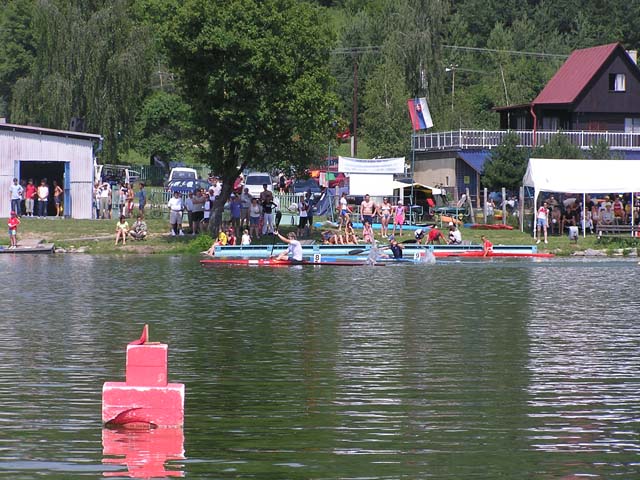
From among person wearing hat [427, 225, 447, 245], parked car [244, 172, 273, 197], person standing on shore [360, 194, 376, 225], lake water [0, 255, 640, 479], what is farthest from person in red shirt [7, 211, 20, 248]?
parked car [244, 172, 273, 197]

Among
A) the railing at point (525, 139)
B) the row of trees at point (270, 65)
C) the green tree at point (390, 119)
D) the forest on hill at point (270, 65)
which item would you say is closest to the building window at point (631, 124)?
the railing at point (525, 139)

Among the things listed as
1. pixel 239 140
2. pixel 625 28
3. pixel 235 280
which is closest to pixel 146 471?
pixel 235 280

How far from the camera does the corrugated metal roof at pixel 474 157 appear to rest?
71.9 m

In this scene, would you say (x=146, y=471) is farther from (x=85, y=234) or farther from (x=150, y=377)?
(x=85, y=234)

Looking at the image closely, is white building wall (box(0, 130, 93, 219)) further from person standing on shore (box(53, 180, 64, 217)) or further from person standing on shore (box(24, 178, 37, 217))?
person standing on shore (box(24, 178, 37, 217))

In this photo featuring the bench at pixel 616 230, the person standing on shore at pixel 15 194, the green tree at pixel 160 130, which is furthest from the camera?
the green tree at pixel 160 130

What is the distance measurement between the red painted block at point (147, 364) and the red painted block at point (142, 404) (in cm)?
12

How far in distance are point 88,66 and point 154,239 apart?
79.4 ft

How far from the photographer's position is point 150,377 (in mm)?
15023

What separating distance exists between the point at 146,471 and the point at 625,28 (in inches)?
4265

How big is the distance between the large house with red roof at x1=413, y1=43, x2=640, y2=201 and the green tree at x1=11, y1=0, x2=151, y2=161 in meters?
17.5

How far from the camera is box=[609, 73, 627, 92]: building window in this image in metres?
79.4

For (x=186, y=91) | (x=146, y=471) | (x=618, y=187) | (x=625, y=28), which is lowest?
(x=146, y=471)

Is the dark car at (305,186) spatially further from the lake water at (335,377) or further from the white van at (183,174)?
the lake water at (335,377)
